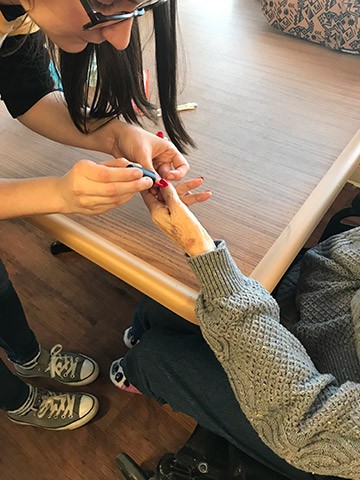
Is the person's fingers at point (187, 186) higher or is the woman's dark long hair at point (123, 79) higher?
the woman's dark long hair at point (123, 79)

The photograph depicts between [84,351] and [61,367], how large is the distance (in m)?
0.13

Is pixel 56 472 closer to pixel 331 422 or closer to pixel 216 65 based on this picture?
pixel 331 422

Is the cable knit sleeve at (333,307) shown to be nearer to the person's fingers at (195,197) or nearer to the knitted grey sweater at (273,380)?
the knitted grey sweater at (273,380)

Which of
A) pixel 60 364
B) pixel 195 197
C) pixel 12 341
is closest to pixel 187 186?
pixel 195 197

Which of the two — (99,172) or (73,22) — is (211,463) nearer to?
(99,172)

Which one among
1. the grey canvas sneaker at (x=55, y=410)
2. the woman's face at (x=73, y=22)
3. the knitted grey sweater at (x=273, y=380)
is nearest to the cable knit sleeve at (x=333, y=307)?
the knitted grey sweater at (x=273, y=380)

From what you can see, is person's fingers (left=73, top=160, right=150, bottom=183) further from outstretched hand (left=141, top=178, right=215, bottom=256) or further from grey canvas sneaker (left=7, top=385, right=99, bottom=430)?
grey canvas sneaker (left=7, top=385, right=99, bottom=430)

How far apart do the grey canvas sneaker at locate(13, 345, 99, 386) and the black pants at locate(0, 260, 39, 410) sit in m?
0.05

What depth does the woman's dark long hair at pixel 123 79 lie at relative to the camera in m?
0.70

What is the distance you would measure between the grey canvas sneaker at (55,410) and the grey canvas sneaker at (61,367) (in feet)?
0.15

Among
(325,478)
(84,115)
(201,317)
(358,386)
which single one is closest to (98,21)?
(84,115)

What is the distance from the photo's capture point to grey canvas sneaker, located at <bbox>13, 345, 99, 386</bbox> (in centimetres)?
117

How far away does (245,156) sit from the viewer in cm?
80

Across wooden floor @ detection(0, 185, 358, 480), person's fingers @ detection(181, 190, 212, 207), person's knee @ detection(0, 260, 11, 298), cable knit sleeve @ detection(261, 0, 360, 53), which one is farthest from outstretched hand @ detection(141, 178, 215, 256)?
wooden floor @ detection(0, 185, 358, 480)
